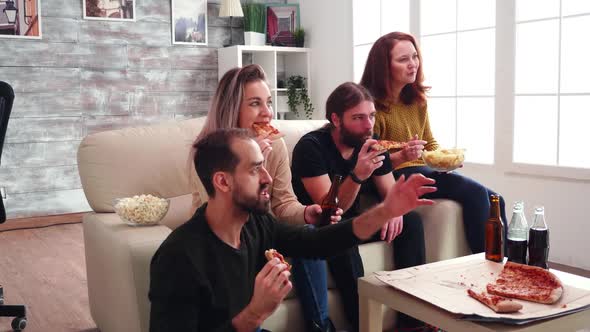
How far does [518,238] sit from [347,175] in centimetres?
74

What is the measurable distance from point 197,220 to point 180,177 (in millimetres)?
1120

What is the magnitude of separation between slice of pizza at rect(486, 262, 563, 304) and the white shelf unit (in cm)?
395

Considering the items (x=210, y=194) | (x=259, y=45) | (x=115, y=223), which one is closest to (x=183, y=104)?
(x=259, y=45)

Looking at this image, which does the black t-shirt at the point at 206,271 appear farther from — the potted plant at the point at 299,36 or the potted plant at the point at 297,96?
the potted plant at the point at 299,36

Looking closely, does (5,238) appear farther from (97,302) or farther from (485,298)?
(485,298)

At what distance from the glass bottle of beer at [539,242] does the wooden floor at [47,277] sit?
193cm

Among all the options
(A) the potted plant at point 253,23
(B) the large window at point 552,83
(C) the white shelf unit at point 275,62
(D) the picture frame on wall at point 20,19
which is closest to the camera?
(B) the large window at point 552,83

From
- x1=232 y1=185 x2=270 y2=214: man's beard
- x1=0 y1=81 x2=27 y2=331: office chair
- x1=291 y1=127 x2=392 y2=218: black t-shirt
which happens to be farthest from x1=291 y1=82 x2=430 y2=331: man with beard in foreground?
x1=0 y1=81 x2=27 y2=331: office chair

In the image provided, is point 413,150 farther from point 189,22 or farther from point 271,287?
point 189,22

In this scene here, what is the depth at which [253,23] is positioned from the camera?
5.98m

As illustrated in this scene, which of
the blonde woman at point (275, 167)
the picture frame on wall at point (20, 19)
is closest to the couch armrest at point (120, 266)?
the blonde woman at point (275, 167)

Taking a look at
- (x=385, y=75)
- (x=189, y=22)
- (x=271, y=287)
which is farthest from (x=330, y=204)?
(x=189, y=22)

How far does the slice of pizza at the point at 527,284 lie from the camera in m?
1.78

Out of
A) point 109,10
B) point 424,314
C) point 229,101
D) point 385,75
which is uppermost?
point 109,10
